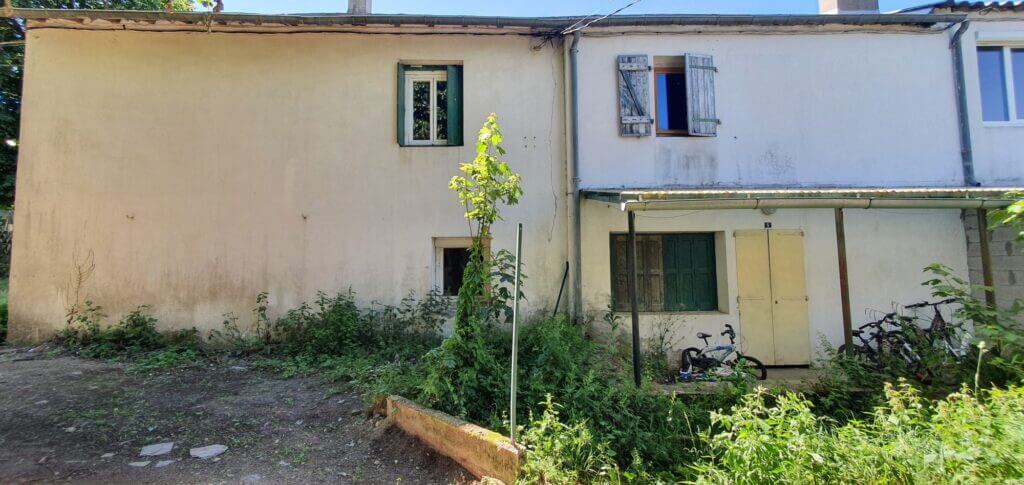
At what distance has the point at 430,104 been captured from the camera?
732 centimetres

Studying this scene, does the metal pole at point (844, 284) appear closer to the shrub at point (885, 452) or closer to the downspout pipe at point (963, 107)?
the shrub at point (885, 452)

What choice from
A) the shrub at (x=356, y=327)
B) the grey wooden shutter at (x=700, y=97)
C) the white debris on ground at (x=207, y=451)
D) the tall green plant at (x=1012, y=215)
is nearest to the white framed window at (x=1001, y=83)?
the tall green plant at (x=1012, y=215)

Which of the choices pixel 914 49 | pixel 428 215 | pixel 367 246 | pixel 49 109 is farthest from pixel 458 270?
pixel 914 49

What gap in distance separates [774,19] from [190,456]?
9.02m

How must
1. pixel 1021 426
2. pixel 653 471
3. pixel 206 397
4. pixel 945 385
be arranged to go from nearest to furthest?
pixel 1021 426
pixel 653 471
pixel 945 385
pixel 206 397

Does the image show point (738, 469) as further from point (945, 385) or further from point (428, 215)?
point (428, 215)

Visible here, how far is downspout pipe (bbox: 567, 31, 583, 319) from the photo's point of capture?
678cm

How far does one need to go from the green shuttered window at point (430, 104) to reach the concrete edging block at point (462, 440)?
4409 mm

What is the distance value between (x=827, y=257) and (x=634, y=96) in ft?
12.6

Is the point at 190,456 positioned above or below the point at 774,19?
below

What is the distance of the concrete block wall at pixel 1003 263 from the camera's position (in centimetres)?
643

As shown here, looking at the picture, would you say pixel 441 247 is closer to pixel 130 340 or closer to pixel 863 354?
pixel 130 340

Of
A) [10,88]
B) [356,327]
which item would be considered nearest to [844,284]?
[356,327]

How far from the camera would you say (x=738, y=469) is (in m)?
2.66
